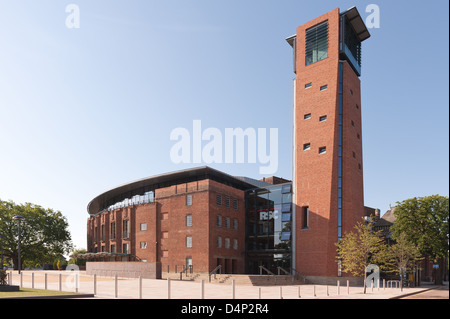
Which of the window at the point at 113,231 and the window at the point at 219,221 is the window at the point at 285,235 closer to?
the window at the point at 219,221

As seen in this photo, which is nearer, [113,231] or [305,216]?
[305,216]

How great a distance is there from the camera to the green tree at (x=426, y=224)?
152ft

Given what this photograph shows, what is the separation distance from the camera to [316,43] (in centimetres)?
Answer: 5069

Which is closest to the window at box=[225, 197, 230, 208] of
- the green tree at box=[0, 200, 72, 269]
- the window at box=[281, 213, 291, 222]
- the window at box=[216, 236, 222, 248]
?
the window at box=[216, 236, 222, 248]

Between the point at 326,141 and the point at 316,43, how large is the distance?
12.8m

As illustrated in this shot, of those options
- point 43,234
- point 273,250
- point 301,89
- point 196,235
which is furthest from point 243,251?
point 43,234

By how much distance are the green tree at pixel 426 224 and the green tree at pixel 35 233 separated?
54.3 metres

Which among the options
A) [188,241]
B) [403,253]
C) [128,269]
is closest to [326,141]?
[403,253]

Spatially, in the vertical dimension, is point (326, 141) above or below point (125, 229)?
above

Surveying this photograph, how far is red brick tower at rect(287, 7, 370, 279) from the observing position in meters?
45.7

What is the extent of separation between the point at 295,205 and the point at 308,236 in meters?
4.09

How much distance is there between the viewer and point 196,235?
48000mm

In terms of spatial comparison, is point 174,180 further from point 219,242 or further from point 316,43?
point 316,43
